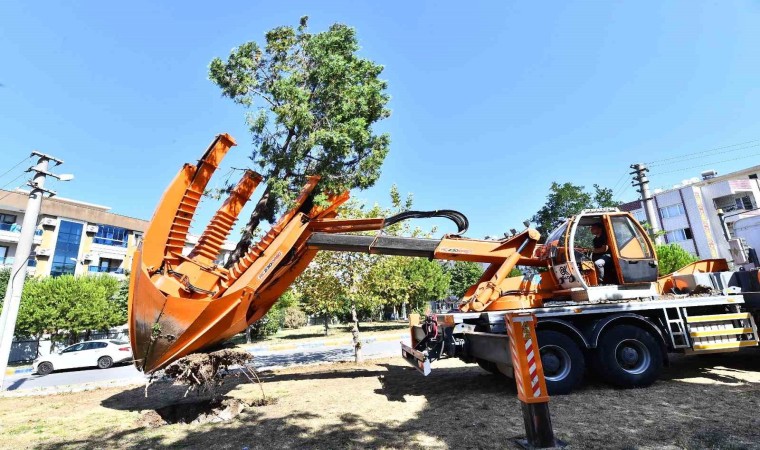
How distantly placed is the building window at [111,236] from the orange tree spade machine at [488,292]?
40086mm

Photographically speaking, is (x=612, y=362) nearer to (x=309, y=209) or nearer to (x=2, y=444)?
(x=309, y=209)

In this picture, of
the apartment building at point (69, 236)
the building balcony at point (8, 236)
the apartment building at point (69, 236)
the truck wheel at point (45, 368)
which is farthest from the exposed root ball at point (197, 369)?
the building balcony at point (8, 236)

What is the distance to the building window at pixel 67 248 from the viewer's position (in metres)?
35.8

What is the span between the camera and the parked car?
18.2 meters

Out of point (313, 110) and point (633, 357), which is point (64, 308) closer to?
point (313, 110)

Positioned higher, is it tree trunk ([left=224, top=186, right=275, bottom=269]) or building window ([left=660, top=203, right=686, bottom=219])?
building window ([left=660, top=203, right=686, bottom=219])

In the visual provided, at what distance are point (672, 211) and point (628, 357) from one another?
44.3 meters

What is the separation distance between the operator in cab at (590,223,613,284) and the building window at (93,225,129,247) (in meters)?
44.9

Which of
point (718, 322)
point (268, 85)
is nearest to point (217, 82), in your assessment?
point (268, 85)

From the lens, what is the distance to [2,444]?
595 cm

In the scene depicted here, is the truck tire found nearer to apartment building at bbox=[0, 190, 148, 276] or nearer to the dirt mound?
apartment building at bbox=[0, 190, 148, 276]

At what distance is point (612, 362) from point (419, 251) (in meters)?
4.04

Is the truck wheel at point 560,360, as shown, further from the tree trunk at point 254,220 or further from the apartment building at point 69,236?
the apartment building at point 69,236

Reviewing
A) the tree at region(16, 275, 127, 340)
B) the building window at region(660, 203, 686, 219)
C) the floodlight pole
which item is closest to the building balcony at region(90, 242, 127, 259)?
the tree at region(16, 275, 127, 340)
